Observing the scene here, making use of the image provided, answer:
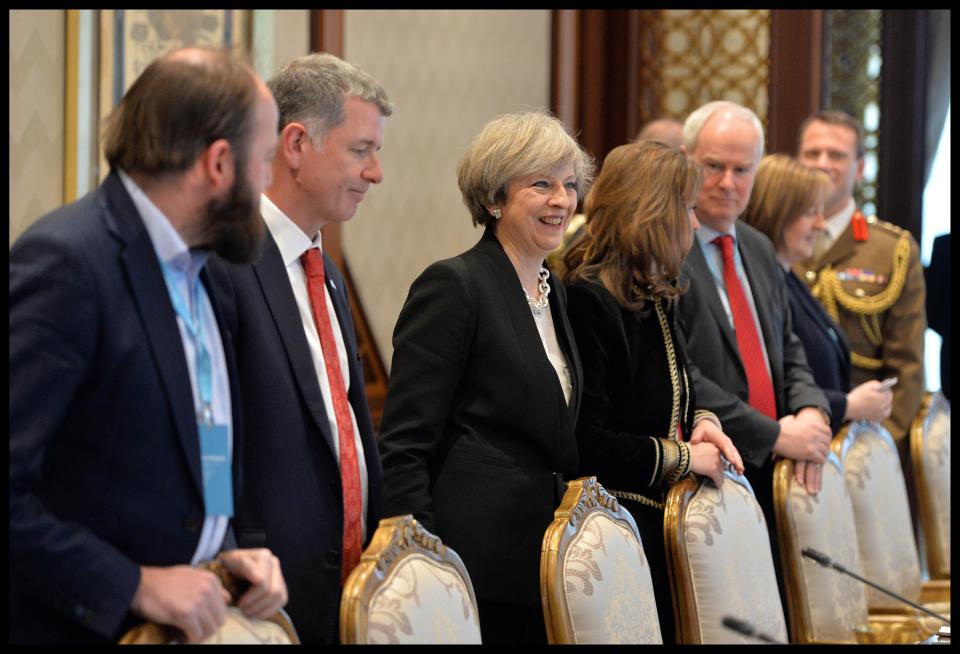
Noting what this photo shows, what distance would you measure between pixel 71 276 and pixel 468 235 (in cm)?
471

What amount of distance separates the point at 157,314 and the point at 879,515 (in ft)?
8.25

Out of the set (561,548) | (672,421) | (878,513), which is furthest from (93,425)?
(878,513)

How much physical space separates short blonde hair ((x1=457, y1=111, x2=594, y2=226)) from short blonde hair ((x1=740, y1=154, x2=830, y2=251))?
57.9 inches

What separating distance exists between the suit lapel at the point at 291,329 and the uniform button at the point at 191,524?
14.7 inches

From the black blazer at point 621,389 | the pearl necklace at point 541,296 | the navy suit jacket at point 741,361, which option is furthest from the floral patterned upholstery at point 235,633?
the navy suit jacket at point 741,361

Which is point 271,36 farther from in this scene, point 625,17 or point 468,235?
point 625,17

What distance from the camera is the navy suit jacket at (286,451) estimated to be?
2.04 m

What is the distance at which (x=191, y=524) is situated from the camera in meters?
1.76

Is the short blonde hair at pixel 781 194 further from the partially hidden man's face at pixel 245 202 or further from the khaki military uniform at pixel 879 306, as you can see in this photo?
the partially hidden man's face at pixel 245 202

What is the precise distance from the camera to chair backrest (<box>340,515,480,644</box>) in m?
1.90

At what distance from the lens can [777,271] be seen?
3.79 meters

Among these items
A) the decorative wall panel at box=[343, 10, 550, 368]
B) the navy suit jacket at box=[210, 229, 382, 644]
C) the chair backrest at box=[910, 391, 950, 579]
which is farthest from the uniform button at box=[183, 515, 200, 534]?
the decorative wall panel at box=[343, 10, 550, 368]

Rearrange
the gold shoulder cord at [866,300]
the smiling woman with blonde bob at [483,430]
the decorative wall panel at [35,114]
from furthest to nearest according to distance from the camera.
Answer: the gold shoulder cord at [866,300] < the decorative wall panel at [35,114] < the smiling woman with blonde bob at [483,430]
